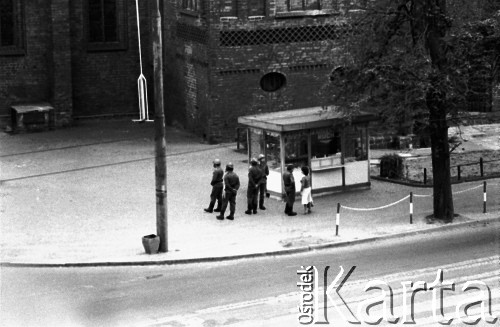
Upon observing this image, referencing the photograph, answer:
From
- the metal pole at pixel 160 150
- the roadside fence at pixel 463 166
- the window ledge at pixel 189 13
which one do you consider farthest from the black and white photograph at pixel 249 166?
the window ledge at pixel 189 13

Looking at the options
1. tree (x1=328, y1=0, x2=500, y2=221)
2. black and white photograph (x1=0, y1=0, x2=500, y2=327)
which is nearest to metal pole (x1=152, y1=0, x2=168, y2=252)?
black and white photograph (x1=0, y1=0, x2=500, y2=327)

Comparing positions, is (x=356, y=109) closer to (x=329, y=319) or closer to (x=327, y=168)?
(x=327, y=168)

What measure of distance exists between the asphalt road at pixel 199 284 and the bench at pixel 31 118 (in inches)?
706

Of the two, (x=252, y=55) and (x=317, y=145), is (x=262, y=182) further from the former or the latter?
(x=252, y=55)

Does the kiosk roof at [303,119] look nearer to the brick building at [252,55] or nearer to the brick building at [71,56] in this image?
the brick building at [252,55]

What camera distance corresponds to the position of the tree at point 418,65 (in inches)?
1063

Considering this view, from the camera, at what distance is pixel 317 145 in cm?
3091

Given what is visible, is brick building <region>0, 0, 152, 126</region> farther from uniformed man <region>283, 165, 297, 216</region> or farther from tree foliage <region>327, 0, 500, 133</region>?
tree foliage <region>327, 0, 500, 133</region>

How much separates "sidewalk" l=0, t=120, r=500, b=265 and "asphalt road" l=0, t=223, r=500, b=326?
70 cm

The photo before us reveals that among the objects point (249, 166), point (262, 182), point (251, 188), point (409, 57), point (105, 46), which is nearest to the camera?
point (409, 57)

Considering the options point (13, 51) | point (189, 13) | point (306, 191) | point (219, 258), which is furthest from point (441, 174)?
point (13, 51)

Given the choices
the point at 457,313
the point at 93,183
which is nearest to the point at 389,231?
the point at 457,313

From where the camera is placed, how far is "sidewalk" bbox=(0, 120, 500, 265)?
25.6 m

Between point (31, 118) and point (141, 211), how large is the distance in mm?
13158
